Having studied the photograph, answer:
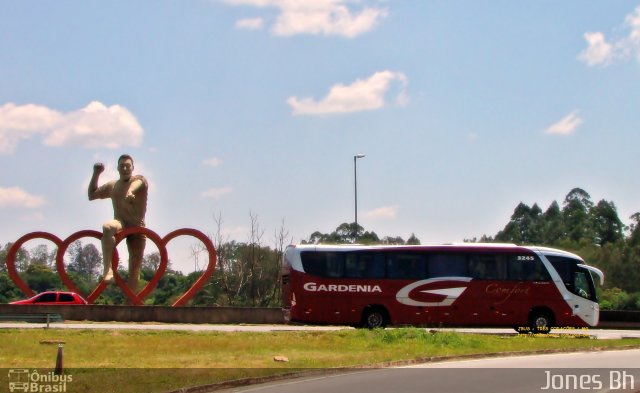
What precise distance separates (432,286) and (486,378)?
14.8 meters

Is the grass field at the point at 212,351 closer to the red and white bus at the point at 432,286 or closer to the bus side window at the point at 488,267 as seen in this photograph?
the red and white bus at the point at 432,286

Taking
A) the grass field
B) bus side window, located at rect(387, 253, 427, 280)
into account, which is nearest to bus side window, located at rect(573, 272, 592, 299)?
the grass field

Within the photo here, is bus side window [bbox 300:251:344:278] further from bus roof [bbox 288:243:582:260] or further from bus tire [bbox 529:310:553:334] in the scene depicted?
bus tire [bbox 529:310:553:334]

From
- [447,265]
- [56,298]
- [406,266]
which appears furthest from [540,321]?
[56,298]

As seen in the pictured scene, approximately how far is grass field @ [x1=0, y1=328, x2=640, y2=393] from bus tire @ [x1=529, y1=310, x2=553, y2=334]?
225cm

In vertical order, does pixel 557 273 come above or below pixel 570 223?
below

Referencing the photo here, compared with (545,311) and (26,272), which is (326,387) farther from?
(26,272)

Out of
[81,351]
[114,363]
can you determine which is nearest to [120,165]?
[81,351]

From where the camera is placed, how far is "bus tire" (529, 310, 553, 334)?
3497 centimetres

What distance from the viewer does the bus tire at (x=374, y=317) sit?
1379 inches

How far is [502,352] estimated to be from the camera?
88.3 feet

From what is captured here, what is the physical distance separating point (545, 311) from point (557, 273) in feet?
4.68

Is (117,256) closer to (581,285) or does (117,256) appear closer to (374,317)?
(374,317)

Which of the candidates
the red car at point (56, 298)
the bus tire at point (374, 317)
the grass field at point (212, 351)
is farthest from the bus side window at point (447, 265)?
the red car at point (56, 298)
